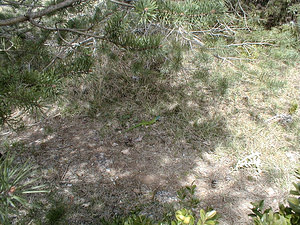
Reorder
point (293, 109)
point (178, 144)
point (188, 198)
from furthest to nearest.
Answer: point (293, 109) → point (178, 144) → point (188, 198)

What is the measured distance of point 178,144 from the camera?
8.59 feet

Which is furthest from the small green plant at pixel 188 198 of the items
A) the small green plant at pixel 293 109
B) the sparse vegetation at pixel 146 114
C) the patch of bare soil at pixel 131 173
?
the small green plant at pixel 293 109

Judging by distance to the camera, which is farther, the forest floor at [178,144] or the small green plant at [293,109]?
the small green plant at [293,109]

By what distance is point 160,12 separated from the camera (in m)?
1.25

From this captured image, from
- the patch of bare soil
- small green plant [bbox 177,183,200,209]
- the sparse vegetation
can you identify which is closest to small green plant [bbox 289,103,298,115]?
the sparse vegetation

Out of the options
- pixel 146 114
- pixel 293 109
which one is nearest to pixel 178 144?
pixel 146 114

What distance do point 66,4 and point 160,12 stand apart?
0.50 metres

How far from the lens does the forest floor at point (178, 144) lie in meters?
2.02

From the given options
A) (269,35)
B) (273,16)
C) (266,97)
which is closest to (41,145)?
(266,97)

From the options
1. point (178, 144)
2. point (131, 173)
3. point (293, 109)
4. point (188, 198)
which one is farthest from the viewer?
point (293, 109)

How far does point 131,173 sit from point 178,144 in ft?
2.13

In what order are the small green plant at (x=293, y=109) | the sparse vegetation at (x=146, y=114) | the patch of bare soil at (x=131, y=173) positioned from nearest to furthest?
1. the sparse vegetation at (x=146, y=114)
2. the patch of bare soil at (x=131, y=173)
3. the small green plant at (x=293, y=109)

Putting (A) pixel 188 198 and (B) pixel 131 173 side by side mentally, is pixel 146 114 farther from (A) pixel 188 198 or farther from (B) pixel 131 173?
(A) pixel 188 198

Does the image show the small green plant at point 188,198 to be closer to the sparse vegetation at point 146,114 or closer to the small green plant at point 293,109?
the sparse vegetation at point 146,114
